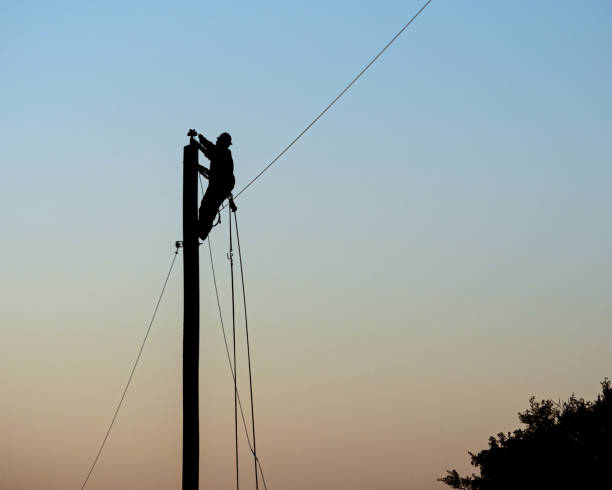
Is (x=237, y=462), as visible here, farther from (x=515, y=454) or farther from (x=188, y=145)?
(x=515, y=454)

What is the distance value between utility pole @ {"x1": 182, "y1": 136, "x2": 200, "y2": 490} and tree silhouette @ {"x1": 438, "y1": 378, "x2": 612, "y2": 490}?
76.7 feet

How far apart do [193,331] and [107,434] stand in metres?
5.50

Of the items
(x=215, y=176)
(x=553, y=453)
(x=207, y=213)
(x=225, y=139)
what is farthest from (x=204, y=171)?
(x=553, y=453)

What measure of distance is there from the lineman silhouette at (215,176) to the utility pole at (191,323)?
0.65m

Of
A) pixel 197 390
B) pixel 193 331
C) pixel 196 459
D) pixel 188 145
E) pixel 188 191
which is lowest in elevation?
pixel 196 459

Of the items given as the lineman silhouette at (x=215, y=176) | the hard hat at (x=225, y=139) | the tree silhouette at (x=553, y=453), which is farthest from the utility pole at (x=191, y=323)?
the tree silhouette at (x=553, y=453)

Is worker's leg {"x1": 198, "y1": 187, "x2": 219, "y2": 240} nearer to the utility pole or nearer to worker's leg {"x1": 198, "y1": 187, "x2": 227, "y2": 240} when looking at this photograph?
worker's leg {"x1": 198, "y1": 187, "x2": 227, "y2": 240}

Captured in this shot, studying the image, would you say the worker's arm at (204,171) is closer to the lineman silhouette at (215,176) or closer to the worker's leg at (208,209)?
the lineman silhouette at (215,176)

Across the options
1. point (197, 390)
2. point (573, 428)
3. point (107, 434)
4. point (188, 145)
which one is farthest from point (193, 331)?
point (573, 428)

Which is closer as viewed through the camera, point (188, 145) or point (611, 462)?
point (188, 145)

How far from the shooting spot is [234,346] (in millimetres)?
12914

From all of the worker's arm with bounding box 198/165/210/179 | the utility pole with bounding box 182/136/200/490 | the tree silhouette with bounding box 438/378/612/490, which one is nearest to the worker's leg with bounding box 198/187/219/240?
the worker's arm with bounding box 198/165/210/179

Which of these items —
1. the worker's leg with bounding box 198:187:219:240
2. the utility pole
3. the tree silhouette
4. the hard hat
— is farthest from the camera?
the tree silhouette

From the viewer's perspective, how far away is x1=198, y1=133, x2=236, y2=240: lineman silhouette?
1235cm
